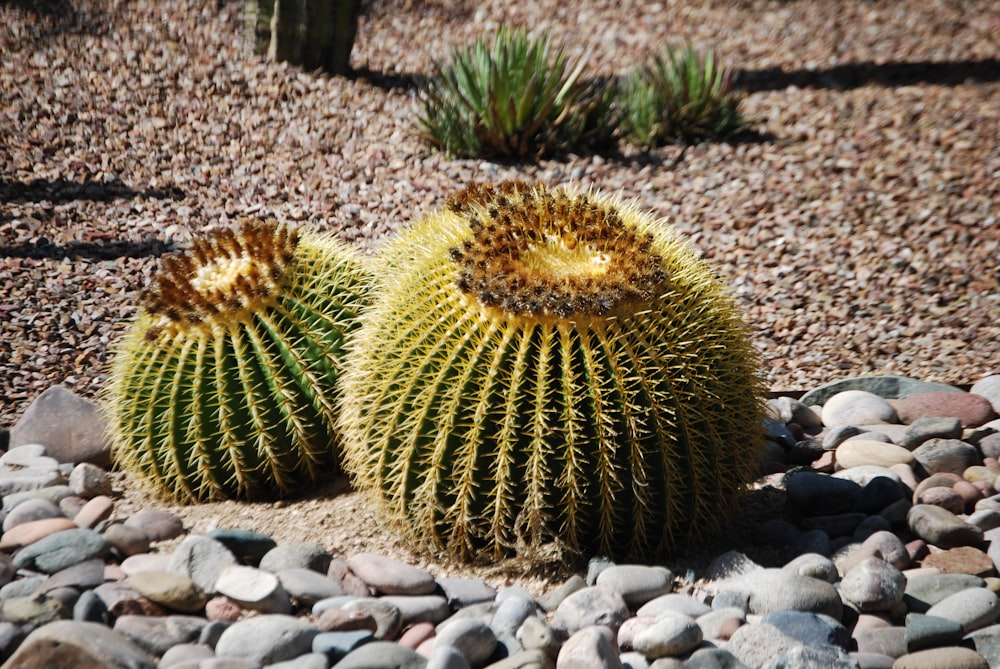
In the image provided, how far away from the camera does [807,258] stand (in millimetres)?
6254

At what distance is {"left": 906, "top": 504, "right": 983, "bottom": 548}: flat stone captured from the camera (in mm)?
3512

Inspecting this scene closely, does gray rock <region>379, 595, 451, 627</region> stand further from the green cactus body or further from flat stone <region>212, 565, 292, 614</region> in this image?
the green cactus body

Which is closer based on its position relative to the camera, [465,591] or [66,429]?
[465,591]

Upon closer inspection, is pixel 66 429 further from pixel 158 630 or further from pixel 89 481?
pixel 158 630

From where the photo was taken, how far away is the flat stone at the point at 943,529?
138 inches

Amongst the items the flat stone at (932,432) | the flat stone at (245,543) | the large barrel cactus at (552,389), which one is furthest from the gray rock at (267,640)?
the flat stone at (932,432)

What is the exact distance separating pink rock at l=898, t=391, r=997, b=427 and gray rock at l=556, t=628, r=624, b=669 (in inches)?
99.2

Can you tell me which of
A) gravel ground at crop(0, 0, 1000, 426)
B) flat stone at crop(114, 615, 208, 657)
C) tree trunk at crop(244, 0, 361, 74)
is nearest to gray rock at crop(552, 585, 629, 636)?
flat stone at crop(114, 615, 208, 657)

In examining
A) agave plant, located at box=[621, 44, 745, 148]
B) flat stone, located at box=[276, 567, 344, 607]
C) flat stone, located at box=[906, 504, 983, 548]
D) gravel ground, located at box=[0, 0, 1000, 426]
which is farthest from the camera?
agave plant, located at box=[621, 44, 745, 148]

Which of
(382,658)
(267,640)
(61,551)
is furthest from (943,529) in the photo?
(61,551)

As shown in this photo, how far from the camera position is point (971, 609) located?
305 cm

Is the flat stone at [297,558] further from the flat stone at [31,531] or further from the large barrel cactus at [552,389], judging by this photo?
the flat stone at [31,531]

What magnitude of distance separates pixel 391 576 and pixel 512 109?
479 centimetres

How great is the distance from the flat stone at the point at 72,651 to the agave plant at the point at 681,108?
589cm
